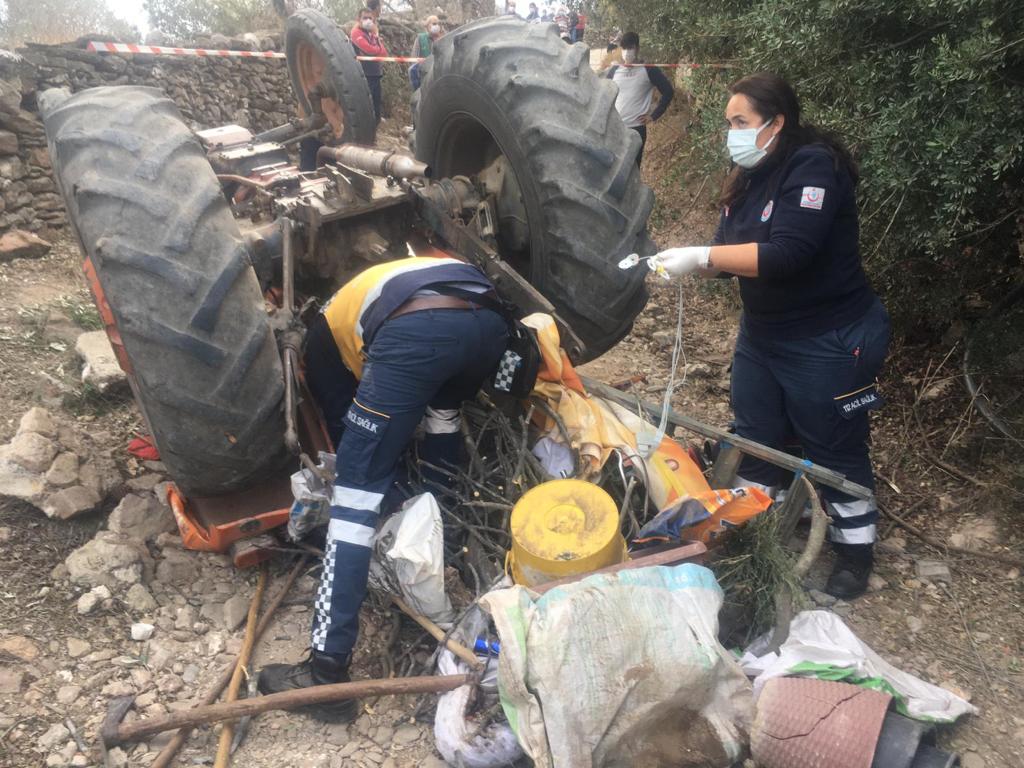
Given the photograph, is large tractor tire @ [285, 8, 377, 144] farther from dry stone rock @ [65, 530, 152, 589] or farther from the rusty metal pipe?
dry stone rock @ [65, 530, 152, 589]

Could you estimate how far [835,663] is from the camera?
1956 millimetres

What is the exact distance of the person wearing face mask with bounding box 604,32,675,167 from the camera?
612 centimetres

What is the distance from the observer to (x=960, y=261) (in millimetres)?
3389

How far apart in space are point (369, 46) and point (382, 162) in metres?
6.36

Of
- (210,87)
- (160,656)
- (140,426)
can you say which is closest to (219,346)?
(160,656)

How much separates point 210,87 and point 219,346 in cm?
774

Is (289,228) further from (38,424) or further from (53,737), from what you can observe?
(53,737)

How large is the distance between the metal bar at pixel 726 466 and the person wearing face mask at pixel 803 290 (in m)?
0.31

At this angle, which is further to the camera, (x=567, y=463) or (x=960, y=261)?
(x=960, y=261)

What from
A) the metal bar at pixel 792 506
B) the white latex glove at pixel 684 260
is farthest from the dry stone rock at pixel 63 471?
the metal bar at pixel 792 506

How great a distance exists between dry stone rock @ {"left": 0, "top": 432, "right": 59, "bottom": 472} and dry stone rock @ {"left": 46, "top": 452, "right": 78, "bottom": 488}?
0.03m

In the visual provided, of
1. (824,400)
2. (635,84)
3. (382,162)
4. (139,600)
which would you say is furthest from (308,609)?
(635,84)

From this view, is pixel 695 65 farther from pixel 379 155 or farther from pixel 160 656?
pixel 160 656

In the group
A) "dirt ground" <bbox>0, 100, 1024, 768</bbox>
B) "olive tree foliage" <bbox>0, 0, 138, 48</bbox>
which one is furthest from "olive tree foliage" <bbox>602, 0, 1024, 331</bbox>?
"olive tree foliage" <bbox>0, 0, 138, 48</bbox>
